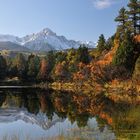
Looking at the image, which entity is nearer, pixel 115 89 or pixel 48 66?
pixel 115 89

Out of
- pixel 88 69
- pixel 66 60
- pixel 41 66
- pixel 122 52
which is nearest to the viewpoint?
pixel 122 52

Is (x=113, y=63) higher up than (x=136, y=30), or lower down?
lower down

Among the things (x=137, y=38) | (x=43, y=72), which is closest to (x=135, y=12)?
(x=137, y=38)

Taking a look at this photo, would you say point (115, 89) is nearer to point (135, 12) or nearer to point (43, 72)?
point (135, 12)

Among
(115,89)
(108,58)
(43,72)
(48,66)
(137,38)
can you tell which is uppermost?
(137,38)

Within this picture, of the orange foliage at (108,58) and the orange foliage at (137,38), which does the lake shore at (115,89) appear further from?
the orange foliage at (137,38)

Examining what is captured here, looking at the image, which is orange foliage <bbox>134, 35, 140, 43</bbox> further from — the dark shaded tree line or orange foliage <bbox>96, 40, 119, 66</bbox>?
the dark shaded tree line

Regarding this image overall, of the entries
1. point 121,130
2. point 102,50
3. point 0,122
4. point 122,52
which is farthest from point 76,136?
point 102,50

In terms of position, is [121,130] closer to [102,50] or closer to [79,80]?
[79,80]

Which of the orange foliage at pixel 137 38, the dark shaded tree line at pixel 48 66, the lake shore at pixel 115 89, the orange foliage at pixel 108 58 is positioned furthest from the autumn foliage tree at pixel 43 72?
the orange foliage at pixel 137 38

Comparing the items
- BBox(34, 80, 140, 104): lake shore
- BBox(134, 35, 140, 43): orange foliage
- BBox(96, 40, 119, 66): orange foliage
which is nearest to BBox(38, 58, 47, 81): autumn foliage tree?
BBox(34, 80, 140, 104): lake shore

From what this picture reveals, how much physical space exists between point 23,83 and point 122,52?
83.2 m

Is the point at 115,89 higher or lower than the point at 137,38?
lower

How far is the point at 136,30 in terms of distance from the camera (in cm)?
12825
